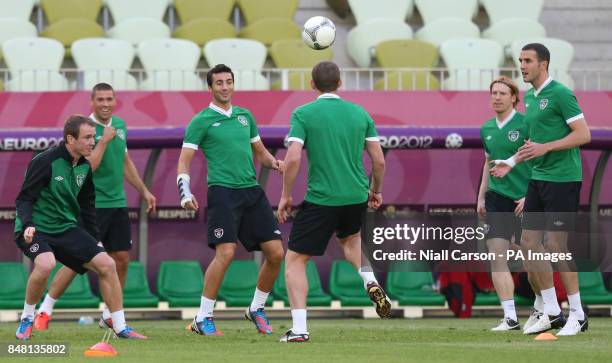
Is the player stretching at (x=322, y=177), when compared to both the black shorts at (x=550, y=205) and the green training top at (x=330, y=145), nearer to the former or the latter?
the green training top at (x=330, y=145)

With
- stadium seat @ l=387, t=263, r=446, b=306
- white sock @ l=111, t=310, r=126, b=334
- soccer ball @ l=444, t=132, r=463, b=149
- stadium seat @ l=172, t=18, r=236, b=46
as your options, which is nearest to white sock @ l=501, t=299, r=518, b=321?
white sock @ l=111, t=310, r=126, b=334

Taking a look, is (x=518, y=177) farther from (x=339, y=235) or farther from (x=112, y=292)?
(x=112, y=292)

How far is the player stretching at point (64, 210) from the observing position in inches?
400

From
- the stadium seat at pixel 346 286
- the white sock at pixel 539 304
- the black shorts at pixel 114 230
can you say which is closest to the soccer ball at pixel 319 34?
the black shorts at pixel 114 230

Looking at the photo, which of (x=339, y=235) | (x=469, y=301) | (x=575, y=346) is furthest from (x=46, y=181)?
(x=469, y=301)

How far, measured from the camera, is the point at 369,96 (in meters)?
17.6

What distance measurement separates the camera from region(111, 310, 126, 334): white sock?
1050 cm

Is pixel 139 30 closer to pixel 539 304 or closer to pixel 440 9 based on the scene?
pixel 440 9

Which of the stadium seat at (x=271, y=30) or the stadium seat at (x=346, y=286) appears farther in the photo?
the stadium seat at (x=271, y=30)

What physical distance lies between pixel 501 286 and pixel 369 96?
243 inches

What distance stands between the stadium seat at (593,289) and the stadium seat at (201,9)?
732 cm

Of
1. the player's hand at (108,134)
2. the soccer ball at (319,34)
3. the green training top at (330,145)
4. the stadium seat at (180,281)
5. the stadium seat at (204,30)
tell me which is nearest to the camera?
the green training top at (330,145)

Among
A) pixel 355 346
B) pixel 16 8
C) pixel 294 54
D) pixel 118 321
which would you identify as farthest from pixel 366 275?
pixel 16 8

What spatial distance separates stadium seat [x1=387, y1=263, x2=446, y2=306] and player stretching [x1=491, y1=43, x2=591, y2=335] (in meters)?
5.89
